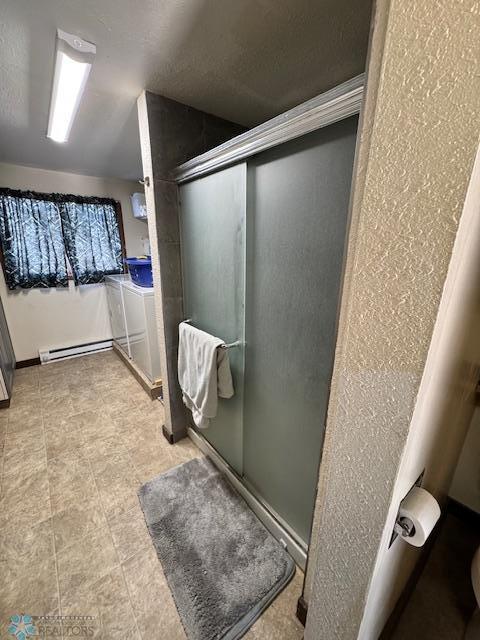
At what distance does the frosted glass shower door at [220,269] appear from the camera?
1156 mm

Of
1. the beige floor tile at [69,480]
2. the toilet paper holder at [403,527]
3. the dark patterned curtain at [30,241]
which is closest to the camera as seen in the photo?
the toilet paper holder at [403,527]

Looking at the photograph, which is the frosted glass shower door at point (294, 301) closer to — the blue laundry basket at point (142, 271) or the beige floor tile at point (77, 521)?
the beige floor tile at point (77, 521)

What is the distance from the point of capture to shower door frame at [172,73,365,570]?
666 mm

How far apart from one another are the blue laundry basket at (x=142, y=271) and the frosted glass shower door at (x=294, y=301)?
1.46 meters

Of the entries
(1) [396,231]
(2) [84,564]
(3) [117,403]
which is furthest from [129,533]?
(1) [396,231]

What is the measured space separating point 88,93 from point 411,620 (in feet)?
9.32

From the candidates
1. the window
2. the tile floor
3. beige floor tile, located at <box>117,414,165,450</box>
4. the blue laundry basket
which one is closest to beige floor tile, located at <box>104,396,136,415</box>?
the tile floor

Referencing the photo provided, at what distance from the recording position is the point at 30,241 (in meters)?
2.76

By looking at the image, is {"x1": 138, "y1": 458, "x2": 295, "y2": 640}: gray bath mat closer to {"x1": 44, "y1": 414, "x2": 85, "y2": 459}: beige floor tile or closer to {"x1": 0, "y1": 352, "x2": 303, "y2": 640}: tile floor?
{"x1": 0, "y1": 352, "x2": 303, "y2": 640}: tile floor

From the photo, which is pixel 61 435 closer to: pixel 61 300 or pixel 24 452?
pixel 24 452

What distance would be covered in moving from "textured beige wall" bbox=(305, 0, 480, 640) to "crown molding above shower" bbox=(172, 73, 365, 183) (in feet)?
0.86

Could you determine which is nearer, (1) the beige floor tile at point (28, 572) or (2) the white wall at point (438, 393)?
(2) the white wall at point (438, 393)

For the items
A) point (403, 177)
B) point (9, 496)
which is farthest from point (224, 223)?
point (9, 496)

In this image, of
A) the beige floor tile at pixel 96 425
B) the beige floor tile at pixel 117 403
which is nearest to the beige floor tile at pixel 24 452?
the beige floor tile at pixel 96 425
